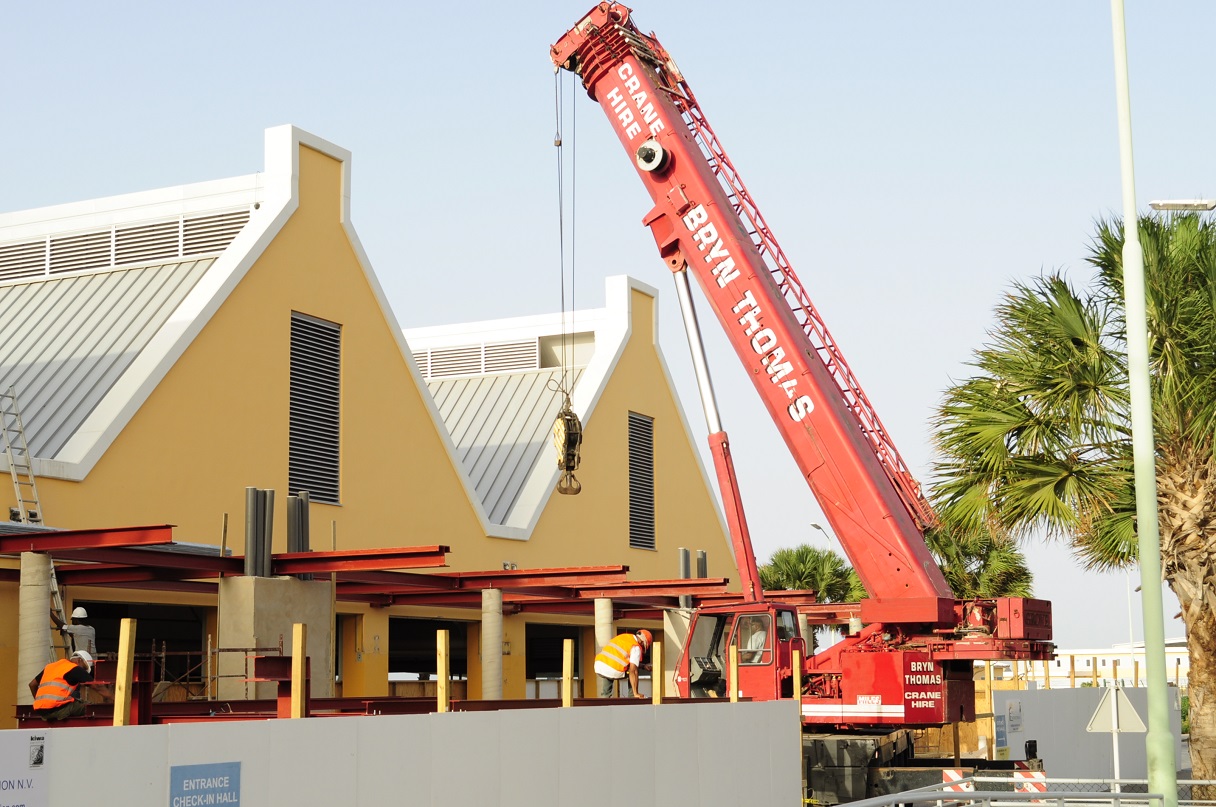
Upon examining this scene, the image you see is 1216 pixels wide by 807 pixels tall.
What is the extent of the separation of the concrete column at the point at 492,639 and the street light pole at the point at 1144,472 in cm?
1279

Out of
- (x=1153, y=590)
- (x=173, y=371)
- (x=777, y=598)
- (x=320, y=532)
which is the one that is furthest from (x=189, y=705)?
(x=777, y=598)

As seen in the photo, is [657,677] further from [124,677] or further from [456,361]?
[456,361]

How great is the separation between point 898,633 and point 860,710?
126 centimetres

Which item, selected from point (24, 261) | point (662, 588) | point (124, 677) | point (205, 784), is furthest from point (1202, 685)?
point (24, 261)

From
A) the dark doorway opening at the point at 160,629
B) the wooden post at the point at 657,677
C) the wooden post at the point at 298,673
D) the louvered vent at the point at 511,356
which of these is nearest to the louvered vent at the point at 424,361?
the louvered vent at the point at 511,356

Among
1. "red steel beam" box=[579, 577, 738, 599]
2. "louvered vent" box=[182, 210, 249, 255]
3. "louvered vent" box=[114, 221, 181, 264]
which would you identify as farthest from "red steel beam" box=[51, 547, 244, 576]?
"louvered vent" box=[114, 221, 181, 264]

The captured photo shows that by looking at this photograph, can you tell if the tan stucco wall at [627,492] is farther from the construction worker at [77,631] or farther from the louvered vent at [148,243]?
the construction worker at [77,631]

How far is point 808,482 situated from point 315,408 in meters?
9.31

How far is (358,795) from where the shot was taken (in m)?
10.9

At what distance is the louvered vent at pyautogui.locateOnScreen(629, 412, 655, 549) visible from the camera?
38.9 metres

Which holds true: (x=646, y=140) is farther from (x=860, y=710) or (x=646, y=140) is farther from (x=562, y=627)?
(x=562, y=627)

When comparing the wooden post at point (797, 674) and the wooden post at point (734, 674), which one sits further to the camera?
the wooden post at point (797, 674)

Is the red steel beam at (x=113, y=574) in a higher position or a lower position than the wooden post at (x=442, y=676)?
higher

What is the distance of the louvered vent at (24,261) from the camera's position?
3017 centimetres
